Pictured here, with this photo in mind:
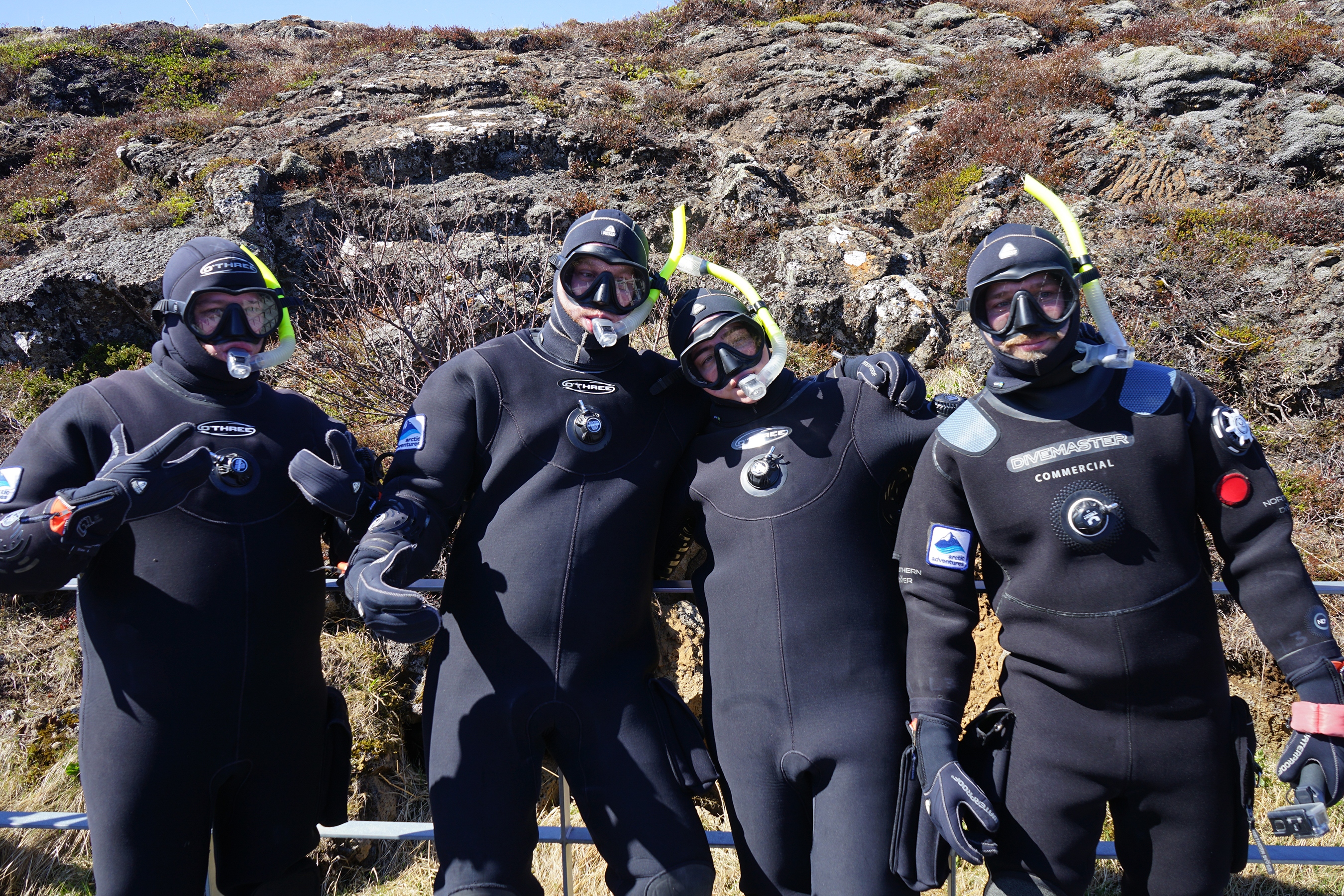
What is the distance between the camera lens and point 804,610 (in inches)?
99.3

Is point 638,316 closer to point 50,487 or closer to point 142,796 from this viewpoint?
point 50,487

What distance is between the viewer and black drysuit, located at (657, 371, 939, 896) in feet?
7.80

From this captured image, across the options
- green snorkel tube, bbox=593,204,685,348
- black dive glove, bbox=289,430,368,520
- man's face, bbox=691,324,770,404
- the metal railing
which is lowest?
the metal railing

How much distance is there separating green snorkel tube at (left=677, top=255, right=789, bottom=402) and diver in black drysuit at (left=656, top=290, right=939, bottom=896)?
9 centimetres

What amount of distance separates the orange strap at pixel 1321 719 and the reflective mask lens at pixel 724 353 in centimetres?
177

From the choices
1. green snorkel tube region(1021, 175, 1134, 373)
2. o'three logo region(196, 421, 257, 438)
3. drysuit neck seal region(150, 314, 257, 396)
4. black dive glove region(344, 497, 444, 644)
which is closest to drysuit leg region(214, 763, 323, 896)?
black dive glove region(344, 497, 444, 644)

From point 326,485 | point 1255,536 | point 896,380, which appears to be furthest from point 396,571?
point 1255,536

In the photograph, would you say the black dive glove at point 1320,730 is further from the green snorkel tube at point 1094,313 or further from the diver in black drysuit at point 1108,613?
the green snorkel tube at point 1094,313

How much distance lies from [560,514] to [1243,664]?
391 cm

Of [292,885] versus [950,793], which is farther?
[292,885]

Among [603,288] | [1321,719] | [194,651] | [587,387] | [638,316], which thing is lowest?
[194,651]

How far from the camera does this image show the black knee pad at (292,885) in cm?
239

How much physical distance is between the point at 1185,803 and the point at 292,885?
256cm

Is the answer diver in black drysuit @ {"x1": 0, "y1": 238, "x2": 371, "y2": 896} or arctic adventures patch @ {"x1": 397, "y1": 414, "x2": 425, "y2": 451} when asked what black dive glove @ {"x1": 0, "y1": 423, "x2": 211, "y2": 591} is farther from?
arctic adventures patch @ {"x1": 397, "y1": 414, "x2": 425, "y2": 451}
